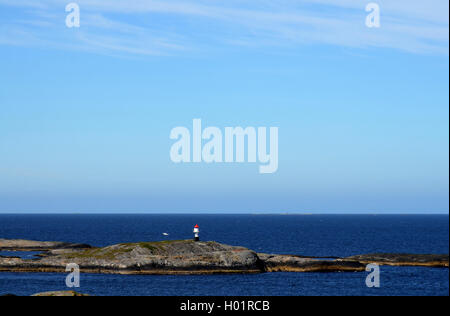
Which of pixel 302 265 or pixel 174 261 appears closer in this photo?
pixel 174 261

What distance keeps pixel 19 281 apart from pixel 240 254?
79.1ft

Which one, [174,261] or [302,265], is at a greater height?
[174,261]

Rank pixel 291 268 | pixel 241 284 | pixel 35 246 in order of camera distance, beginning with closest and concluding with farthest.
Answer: pixel 241 284
pixel 291 268
pixel 35 246

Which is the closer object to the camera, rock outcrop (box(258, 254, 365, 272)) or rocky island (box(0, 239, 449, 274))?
rocky island (box(0, 239, 449, 274))

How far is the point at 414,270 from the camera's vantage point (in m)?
79.7

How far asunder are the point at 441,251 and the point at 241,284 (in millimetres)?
71145

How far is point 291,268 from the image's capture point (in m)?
76.7

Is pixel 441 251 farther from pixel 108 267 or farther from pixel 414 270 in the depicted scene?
pixel 108 267

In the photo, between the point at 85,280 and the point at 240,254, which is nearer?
the point at 85,280

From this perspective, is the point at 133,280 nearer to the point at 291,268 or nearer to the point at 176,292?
the point at 176,292

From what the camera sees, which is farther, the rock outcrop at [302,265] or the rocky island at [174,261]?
the rock outcrop at [302,265]
